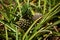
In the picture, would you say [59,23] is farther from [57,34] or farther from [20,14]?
[20,14]

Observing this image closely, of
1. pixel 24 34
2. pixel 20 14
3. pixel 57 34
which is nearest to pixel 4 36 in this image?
pixel 24 34

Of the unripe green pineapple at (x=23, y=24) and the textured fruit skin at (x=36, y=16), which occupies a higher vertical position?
the textured fruit skin at (x=36, y=16)

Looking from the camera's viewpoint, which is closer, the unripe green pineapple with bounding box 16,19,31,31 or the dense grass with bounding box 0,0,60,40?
the dense grass with bounding box 0,0,60,40

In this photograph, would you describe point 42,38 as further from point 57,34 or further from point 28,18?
point 28,18

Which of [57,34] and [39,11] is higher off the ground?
[39,11]

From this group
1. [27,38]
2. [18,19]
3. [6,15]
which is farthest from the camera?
[18,19]

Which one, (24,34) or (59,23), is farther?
(59,23)

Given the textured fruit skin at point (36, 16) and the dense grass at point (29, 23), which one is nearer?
the dense grass at point (29, 23)

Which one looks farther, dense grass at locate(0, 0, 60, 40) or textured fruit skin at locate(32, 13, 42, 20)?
textured fruit skin at locate(32, 13, 42, 20)

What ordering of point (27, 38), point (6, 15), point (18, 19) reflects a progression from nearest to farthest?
point (27, 38)
point (6, 15)
point (18, 19)

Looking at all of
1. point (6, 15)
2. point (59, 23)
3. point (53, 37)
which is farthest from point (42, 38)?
point (6, 15)

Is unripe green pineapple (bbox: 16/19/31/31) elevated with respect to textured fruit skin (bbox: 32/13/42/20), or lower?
lower
